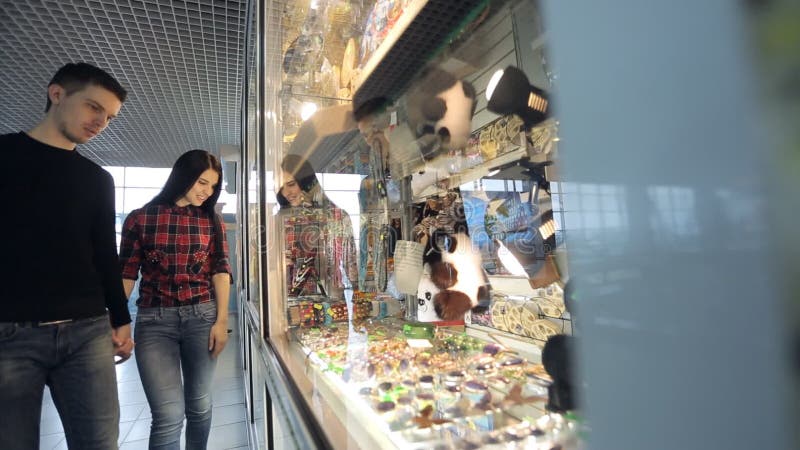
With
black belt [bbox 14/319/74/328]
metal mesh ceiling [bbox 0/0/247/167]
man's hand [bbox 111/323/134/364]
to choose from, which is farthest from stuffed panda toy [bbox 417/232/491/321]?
metal mesh ceiling [bbox 0/0/247/167]

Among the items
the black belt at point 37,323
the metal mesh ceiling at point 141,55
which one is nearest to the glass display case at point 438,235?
the black belt at point 37,323

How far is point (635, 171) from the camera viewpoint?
0.14 m

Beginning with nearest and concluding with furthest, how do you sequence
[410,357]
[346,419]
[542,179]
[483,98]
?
[542,179], [483,98], [346,419], [410,357]

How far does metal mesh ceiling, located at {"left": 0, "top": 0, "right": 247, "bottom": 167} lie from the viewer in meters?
2.59

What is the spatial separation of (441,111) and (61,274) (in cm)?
117

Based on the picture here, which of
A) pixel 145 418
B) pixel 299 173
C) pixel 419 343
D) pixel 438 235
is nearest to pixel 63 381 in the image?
pixel 299 173


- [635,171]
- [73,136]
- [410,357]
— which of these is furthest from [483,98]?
[73,136]

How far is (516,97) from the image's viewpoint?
17.1 inches

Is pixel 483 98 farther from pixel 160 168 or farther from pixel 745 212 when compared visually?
pixel 160 168

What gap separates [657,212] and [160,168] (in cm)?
792

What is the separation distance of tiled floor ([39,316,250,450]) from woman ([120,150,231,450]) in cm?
84

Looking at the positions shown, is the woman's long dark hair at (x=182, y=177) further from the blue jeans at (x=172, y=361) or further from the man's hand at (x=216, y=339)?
the man's hand at (x=216, y=339)

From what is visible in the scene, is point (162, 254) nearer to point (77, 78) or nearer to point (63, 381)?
point (63, 381)

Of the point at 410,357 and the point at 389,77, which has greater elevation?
the point at 389,77
